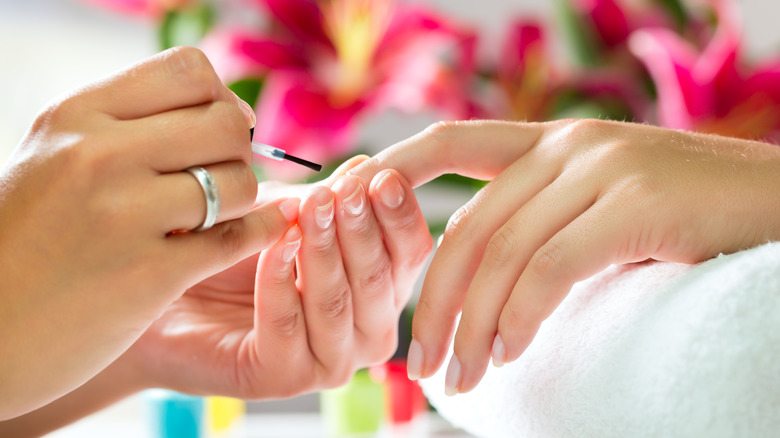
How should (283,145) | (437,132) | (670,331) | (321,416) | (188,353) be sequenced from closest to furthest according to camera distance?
(670,331), (437,132), (188,353), (283,145), (321,416)

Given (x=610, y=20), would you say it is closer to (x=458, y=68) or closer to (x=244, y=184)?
(x=458, y=68)

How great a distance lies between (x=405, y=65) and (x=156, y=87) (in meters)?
0.58

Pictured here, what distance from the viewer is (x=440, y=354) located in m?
0.50

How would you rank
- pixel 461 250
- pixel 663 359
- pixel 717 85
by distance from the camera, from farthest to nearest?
pixel 717 85 → pixel 461 250 → pixel 663 359

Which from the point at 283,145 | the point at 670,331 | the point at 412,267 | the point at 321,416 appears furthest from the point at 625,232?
the point at 321,416

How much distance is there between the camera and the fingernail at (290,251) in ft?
1.65

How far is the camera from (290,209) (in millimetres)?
498

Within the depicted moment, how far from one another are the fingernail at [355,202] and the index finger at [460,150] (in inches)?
0.8

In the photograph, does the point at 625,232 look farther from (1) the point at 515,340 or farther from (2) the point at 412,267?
(2) the point at 412,267

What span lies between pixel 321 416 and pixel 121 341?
33.7 inches

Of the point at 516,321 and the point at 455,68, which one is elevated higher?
the point at 455,68

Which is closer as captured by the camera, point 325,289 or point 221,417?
point 325,289

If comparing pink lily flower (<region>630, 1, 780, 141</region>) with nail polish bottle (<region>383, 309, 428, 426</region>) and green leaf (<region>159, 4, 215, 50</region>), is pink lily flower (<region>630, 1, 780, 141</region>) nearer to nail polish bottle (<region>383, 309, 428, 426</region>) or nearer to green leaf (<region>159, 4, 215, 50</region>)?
nail polish bottle (<region>383, 309, 428, 426</region>)

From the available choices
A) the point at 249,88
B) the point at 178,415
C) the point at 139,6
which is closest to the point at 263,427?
the point at 178,415
